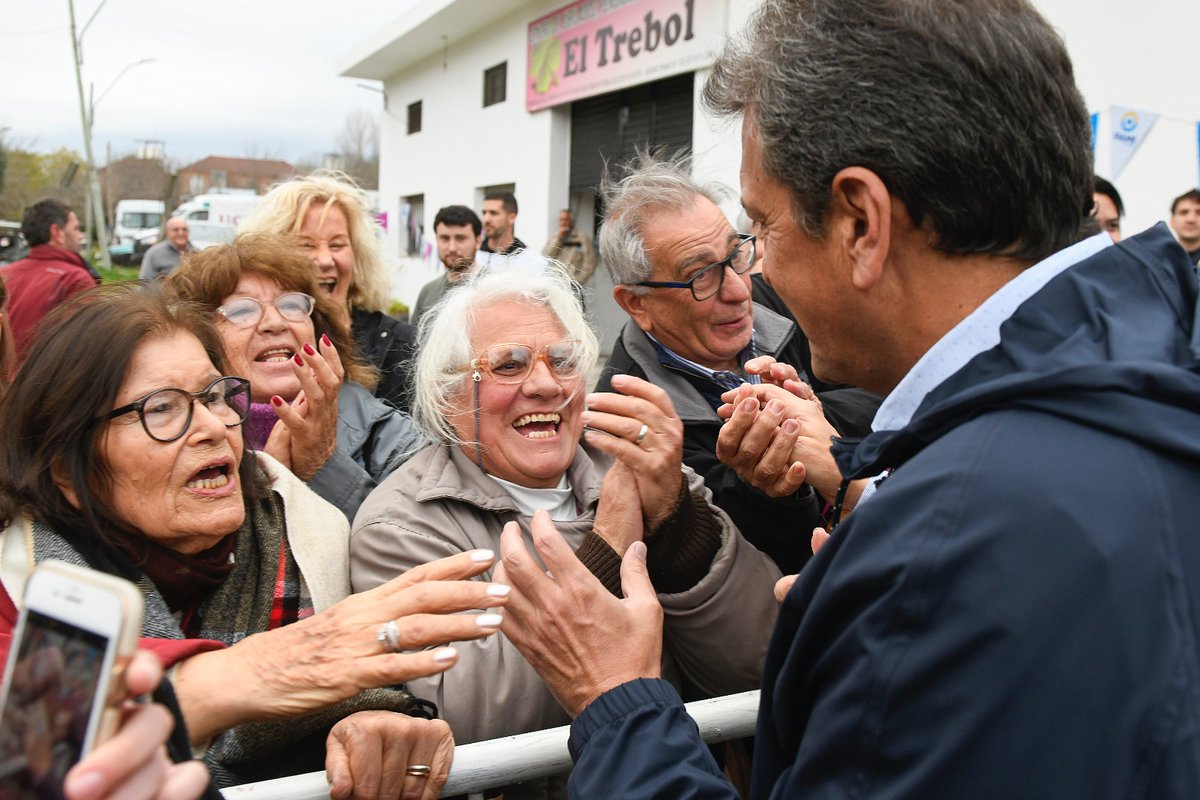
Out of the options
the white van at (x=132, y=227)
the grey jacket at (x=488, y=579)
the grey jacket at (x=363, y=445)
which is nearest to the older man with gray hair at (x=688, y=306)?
the grey jacket at (x=488, y=579)

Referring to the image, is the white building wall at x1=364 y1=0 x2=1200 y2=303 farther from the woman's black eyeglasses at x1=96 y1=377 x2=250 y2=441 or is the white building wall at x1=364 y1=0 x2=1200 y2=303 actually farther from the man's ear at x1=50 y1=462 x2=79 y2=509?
the man's ear at x1=50 y1=462 x2=79 y2=509

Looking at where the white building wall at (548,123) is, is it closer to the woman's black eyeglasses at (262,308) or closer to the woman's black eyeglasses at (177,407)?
the woman's black eyeglasses at (177,407)

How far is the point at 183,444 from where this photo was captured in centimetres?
195

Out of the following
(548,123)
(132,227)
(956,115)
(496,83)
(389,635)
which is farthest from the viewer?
(132,227)

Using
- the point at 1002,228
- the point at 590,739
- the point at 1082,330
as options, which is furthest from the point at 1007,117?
the point at 590,739

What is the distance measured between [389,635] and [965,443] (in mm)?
927

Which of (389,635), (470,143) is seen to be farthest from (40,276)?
(470,143)

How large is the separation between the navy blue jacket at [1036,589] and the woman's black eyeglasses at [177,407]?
56.2 inches

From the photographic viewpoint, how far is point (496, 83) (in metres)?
16.6

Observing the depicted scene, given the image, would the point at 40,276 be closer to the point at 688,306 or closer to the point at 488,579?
the point at 688,306

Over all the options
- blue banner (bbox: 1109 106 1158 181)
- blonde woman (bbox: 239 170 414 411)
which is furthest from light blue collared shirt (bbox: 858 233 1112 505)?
blue banner (bbox: 1109 106 1158 181)

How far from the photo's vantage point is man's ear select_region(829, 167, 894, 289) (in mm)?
1236

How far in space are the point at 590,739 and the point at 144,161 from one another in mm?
73348

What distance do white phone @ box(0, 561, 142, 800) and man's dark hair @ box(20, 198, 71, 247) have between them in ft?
24.3
